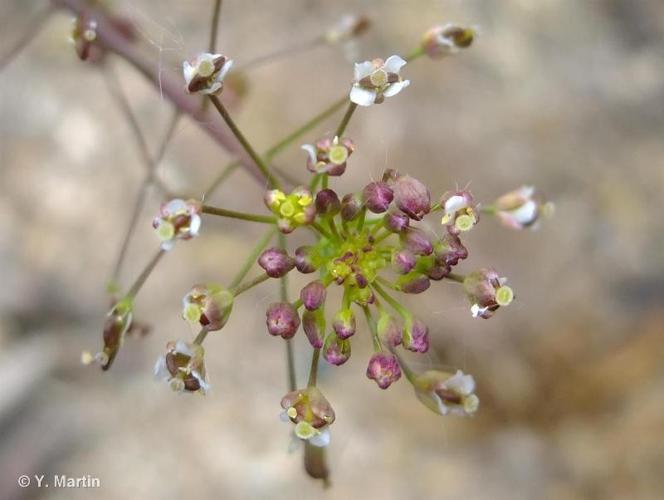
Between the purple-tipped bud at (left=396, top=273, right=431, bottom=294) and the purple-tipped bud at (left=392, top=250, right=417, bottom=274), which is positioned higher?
the purple-tipped bud at (left=392, top=250, right=417, bottom=274)

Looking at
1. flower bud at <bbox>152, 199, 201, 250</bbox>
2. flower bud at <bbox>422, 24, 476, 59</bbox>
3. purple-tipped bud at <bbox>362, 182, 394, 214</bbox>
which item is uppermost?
flower bud at <bbox>422, 24, 476, 59</bbox>

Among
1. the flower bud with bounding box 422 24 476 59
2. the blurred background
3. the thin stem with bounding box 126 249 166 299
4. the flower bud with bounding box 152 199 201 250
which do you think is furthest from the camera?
the blurred background

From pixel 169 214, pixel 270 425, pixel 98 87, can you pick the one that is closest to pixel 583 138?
pixel 270 425

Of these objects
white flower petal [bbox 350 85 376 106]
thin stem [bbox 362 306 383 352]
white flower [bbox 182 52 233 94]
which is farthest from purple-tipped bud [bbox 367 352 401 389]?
white flower [bbox 182 52 233 94]

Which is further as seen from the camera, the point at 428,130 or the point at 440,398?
the point at 428,130

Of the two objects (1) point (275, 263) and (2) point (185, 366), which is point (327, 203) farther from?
(2) point (185, 366)

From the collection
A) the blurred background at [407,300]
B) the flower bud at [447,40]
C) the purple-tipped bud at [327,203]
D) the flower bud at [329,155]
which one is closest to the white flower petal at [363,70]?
the flower bud at [329,155]

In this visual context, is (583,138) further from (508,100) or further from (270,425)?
(270,425)

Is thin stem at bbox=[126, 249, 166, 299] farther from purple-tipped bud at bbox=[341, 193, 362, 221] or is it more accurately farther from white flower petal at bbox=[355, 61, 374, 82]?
white flower petal at bbox=[355, 61, 374, 82]
